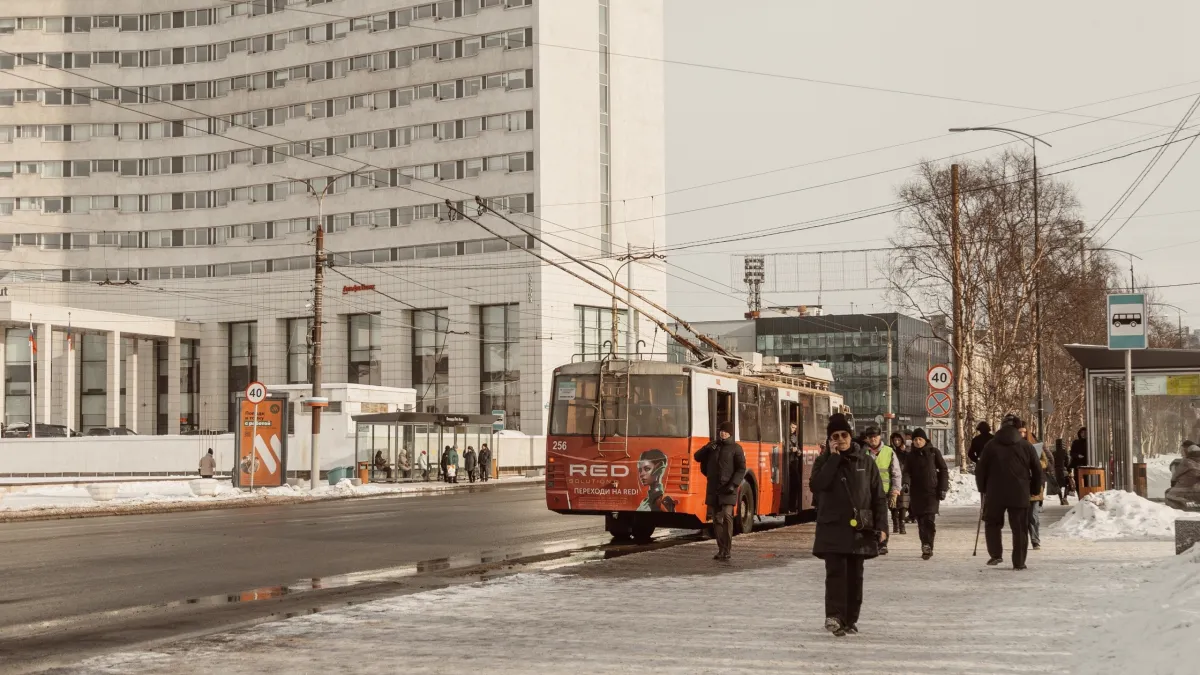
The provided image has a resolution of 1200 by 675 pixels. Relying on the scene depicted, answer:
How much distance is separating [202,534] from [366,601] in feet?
36.4

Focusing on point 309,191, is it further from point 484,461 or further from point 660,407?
point 660,407

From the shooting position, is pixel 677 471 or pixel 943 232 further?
pixel 943 232

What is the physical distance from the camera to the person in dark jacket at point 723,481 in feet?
55.8

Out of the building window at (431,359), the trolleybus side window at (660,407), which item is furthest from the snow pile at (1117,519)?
the building window at (431,359)

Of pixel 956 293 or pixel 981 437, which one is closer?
pixel 981 437

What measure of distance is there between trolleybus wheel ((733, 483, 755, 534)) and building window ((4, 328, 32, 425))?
74071 millimetres

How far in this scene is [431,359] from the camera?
81812 mm

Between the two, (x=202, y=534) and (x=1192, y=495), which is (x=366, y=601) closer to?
(x=202, y=534)

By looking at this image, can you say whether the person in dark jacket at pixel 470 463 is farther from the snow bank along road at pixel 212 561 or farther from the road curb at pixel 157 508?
the snow bank along road at pixel 212 561

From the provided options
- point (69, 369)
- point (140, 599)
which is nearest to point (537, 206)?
point (69, 369)

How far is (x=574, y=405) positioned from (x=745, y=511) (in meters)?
3.40

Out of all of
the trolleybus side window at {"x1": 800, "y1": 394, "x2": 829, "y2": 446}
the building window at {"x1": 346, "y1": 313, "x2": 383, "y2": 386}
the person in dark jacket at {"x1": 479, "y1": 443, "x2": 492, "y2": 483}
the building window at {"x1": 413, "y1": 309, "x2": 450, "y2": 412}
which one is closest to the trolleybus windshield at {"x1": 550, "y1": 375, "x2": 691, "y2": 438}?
the trolleybus side window at {"x1": 800, "y1": 394, "x2": 829, "y2": 446}

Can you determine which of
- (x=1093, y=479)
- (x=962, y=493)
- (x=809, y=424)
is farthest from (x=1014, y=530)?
(x=962, y=493)

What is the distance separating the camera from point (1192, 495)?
82.9 feet
